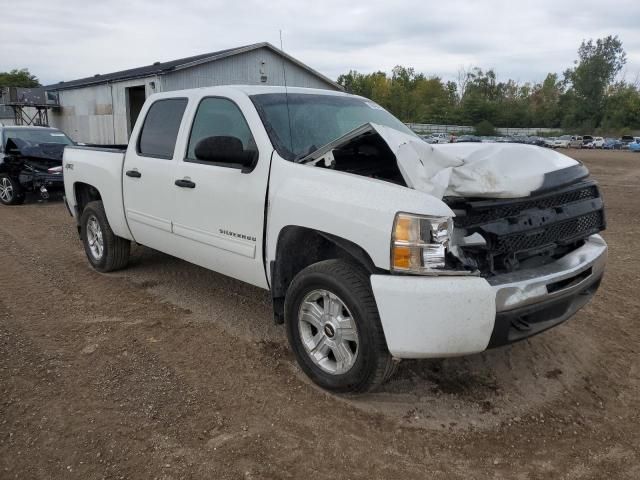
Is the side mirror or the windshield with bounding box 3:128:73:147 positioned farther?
the windshield with bounding box 3:128:73:147

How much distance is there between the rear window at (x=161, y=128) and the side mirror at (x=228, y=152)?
858 millimetres

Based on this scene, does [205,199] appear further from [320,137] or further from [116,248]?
[116,248]

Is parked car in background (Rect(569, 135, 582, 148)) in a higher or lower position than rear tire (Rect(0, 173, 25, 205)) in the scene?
higher

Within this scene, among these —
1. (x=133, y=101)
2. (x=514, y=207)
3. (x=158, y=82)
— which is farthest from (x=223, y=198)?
(x=133, y=101)

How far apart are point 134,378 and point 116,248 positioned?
2.54 metres

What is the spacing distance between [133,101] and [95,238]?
2133 cm

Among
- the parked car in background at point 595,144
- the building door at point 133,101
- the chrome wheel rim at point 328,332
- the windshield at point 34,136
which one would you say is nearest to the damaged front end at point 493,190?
the chrome wheel rim at point 328,332

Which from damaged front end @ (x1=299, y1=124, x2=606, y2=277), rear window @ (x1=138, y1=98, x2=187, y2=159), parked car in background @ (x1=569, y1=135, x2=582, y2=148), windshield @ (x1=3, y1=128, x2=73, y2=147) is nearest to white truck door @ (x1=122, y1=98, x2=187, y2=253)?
rear window @ (x1=138, y1=98, x2=187, y2=159)

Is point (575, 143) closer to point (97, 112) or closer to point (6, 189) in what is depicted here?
point (97, 112)

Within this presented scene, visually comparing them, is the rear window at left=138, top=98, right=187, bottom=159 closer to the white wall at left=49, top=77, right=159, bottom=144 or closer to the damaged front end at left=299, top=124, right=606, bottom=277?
the damaged front end at left=299, top=124, right=606, bottom=277

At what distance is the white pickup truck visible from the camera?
2.72 metres

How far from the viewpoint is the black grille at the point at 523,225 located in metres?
2.92

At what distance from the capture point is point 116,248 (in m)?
5.64

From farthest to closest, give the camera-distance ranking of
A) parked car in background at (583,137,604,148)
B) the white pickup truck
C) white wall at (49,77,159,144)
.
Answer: parked car in background at (583,137,604,148) → white wall at (49,77,159,144) → the white pickup truck
